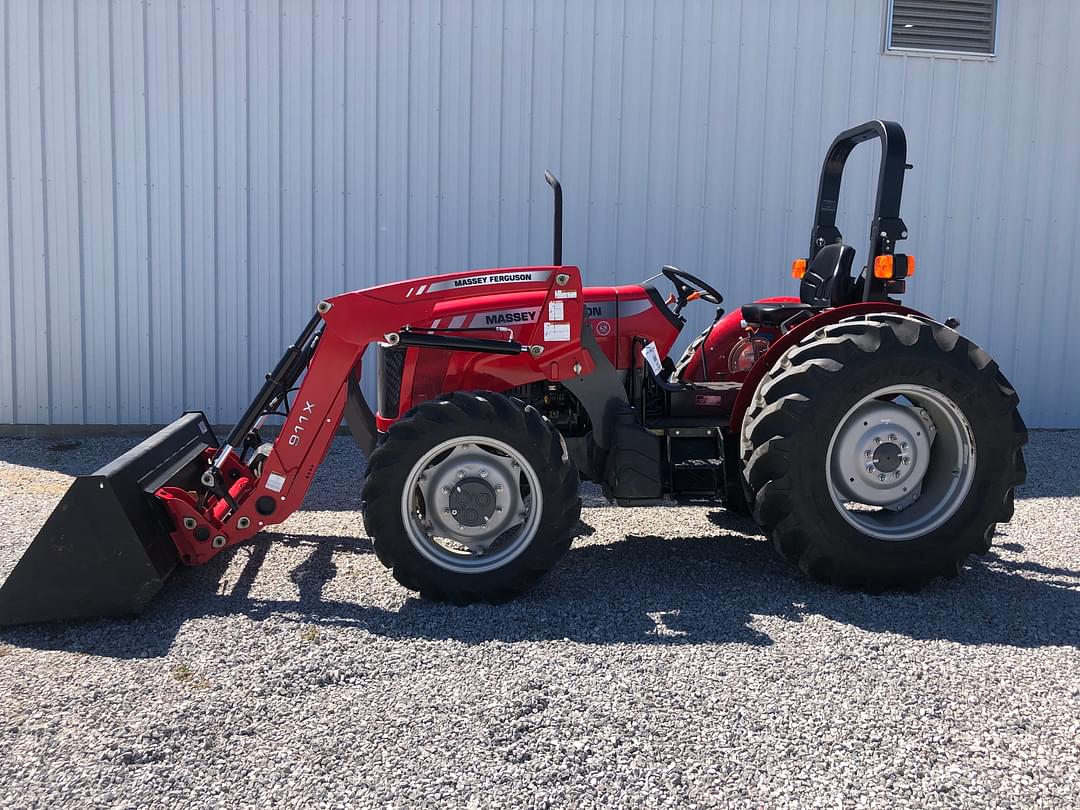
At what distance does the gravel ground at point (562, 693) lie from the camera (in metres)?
2.39

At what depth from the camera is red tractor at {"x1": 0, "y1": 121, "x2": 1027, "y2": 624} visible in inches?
146

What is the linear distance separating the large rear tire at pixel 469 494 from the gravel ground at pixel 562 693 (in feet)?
0.48

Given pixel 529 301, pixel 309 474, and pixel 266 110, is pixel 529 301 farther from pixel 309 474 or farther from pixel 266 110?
pixel 266 110

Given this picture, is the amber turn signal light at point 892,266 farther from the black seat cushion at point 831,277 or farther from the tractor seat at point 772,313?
the tractor seat at point 772,313

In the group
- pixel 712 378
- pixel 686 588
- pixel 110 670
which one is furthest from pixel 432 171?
pixel 110 670

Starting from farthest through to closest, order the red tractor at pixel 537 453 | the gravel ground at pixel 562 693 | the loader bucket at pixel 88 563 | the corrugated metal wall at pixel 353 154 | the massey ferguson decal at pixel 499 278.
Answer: the corrugated metal wall at pixel 353 154
the massey ferguson decal at pixel 499 278
the red tractor at pixel 537 453
the loader bucket at pixel 88 563
the gravel ground at pixel 562 693

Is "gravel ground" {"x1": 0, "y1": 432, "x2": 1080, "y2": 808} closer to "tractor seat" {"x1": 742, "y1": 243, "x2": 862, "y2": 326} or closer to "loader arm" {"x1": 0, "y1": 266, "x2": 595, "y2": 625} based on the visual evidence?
"loader arm" {"x1": 0, "y1": 266, "x2": 595, "y2": 625}

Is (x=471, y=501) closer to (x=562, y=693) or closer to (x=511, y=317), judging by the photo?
(x=511, y=317)

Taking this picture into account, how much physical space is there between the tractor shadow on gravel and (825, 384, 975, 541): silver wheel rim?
1.11 ft

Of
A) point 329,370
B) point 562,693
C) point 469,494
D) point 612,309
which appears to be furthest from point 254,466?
point 562,693

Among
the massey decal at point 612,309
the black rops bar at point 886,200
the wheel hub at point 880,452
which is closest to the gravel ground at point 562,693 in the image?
the wheel hub at point 880,452

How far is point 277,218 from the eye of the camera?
25.3 ft

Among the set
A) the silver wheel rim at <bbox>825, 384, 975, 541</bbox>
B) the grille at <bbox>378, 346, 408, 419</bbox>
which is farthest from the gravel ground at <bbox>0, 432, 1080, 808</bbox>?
the grille at <bbox>378, 346, 408, 419</bbox>

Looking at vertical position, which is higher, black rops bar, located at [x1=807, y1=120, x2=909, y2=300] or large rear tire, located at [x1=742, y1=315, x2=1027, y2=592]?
black rops bar, located at [x1=807, y1=120, x2=909, y2=300]
